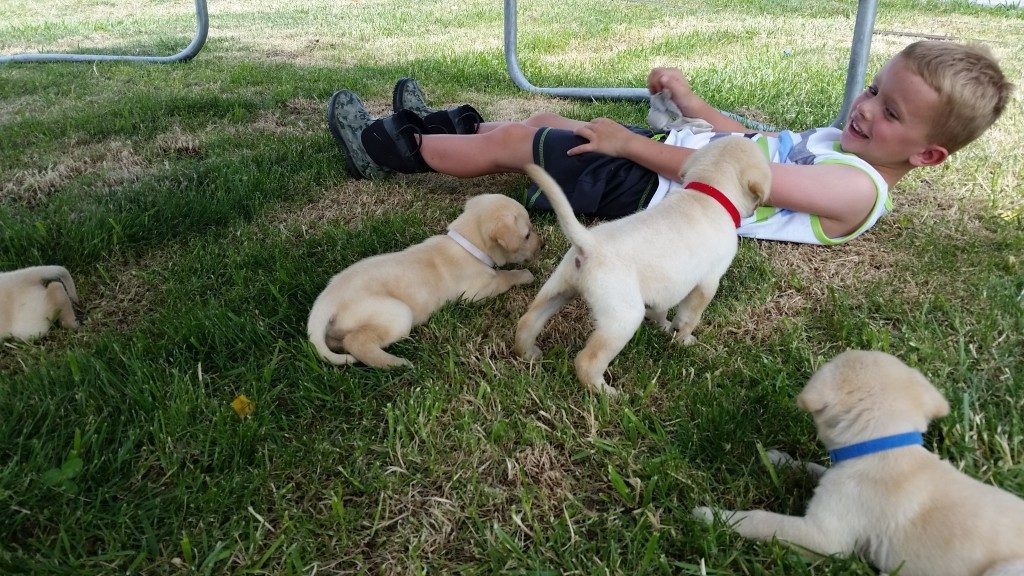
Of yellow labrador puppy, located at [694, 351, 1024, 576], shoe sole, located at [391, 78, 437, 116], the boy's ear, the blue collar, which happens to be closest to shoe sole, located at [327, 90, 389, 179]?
shoe sole, located at [391, 78, 437, 116]

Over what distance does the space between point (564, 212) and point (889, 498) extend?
1.11 m

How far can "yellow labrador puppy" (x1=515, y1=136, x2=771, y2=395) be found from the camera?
2.03 m

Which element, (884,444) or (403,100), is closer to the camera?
(884,444)

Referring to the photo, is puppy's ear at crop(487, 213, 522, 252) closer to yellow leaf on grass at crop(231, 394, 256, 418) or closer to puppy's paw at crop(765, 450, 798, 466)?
yellow leaf on grass at crop(231, 394, 256, 418)

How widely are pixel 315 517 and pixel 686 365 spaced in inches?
50.3

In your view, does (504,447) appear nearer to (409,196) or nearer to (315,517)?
(315,517)

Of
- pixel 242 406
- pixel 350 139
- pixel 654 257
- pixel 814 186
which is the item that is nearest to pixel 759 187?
pixel 654 257

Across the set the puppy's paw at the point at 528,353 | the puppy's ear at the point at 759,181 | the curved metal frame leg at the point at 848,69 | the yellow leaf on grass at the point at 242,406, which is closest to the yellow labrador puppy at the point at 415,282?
the yellow leaf on grass at the point at 242,406

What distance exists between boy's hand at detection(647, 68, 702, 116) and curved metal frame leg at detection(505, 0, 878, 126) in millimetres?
868

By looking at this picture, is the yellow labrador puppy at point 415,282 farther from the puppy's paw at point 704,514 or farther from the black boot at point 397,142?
the puppy's paw at point 704,514

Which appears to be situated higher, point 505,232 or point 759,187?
point 759,187

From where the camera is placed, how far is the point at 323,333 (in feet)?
7.49

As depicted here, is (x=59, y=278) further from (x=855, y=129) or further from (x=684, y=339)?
(x=855, y=129)

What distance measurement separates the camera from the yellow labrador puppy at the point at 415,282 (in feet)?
7.45
